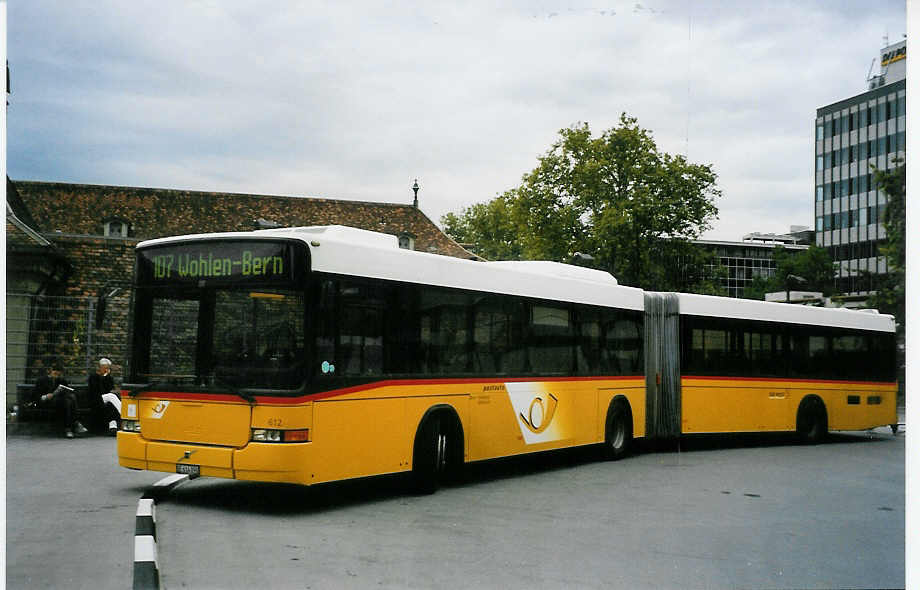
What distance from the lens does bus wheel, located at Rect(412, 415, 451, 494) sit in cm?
1095

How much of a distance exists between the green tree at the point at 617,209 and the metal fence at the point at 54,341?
33.1ft

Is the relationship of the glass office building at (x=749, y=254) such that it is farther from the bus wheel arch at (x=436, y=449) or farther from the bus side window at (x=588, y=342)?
the bus wheel arch at (x=436, y=449)

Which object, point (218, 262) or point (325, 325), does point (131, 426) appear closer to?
point (218, 262)

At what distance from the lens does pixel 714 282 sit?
2452 cm

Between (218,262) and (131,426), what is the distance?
1.88 meters

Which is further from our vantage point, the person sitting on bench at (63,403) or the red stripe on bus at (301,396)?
the person sitting on bench at (63,403)

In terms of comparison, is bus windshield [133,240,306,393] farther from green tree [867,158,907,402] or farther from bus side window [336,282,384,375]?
green tree [867,158,907,402]

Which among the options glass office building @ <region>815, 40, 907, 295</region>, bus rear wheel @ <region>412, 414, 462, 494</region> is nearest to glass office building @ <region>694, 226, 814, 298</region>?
glass office building @ <region>815, 40, 907, 295</region>

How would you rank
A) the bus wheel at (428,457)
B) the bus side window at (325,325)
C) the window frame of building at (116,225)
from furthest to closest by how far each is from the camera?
the window frame of building at (116,225) < the bus wheel at (428,457) < the bus side window at (325,325)

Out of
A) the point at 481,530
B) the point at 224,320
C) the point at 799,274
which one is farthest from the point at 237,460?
the point at 799,274

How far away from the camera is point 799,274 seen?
1677 cm

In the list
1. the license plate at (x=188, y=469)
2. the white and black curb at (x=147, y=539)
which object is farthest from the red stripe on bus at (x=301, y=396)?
the white and black curb at (x=147, y=539)

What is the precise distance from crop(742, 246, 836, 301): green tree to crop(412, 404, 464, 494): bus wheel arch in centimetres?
541

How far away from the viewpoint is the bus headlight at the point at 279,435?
30.5ft
